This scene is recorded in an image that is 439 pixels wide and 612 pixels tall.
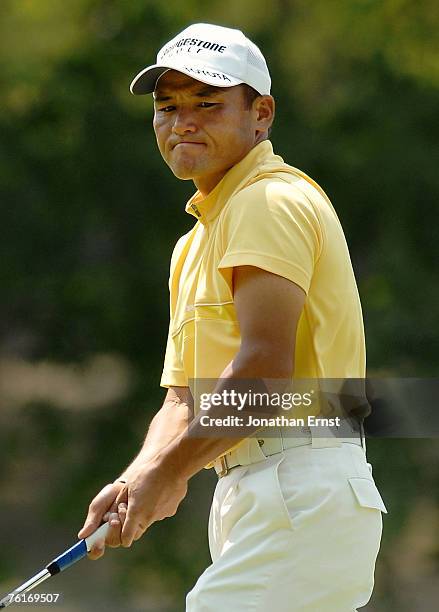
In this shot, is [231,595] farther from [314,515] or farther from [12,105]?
[12,105]

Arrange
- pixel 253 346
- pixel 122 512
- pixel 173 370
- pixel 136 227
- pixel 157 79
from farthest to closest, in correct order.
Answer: pixel 136 227 → pixel 173 370 → pixel 157 79 → pixel 122 512 → pixel 253 346

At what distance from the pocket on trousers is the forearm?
45 cm

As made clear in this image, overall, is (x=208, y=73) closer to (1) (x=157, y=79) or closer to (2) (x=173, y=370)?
(1) (x=157, y=79)

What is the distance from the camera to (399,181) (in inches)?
266

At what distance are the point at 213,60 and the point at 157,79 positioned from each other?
143 millimetres

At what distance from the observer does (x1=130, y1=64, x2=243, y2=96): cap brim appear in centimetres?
238

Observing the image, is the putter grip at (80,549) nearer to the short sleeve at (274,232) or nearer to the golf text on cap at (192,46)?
the short sleeve at (274,232)

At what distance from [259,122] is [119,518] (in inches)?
32.7

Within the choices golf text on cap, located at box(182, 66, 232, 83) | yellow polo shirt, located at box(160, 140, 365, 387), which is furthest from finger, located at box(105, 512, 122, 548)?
golf text on cap, located at box(182, 66, 232, 83)

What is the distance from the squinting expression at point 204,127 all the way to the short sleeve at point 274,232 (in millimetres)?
191

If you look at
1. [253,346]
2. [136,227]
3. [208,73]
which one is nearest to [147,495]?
[253,346]

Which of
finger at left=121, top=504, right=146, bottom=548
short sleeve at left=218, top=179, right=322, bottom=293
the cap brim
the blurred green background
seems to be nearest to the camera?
short sleeve at left=218, top=179, right=322, bottom=293

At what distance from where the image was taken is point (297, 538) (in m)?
2.19

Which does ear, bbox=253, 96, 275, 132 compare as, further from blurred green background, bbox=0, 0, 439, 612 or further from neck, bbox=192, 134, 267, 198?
blurred green background, bbox=0, 0, 439, 612
